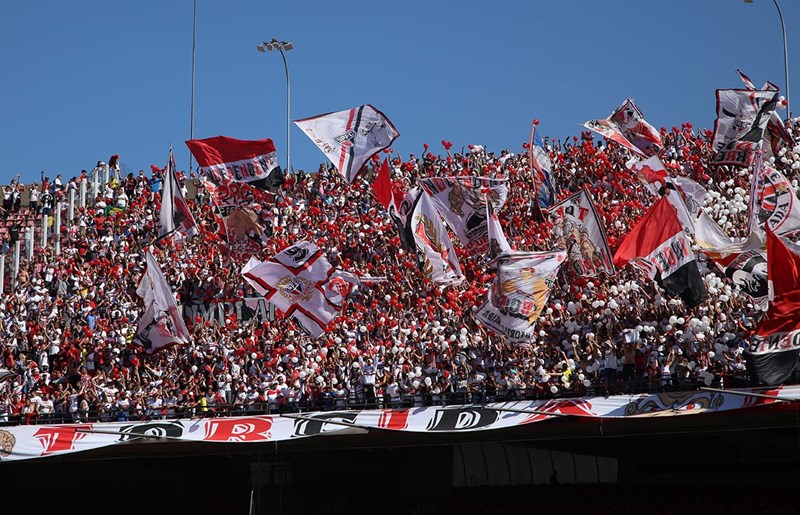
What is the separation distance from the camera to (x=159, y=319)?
29.5 meters

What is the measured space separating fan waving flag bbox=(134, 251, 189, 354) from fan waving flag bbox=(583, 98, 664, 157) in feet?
40.5

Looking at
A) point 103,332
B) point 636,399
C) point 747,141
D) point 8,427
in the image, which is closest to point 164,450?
point 8,427

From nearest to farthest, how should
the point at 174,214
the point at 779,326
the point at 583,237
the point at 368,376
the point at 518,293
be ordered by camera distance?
the point at 779,326 < the point at 518,293 < the point at 368,376 < the point at 583,237 < the point at 174,214

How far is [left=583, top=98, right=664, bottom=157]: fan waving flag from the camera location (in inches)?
1321

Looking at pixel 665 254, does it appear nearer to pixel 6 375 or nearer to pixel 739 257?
pixel 739 257

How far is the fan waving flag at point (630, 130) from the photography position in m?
33.6

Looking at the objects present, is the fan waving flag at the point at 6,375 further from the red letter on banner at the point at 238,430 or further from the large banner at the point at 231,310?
the red letter on banner at the point at 238,430

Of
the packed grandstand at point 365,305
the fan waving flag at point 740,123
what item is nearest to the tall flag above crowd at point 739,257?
the packed grandstand at point 365,305

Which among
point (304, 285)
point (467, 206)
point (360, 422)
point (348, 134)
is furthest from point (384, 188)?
point (360, 422)

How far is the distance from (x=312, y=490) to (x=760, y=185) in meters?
12.4

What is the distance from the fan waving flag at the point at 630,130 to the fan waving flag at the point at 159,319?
12332 millimetres

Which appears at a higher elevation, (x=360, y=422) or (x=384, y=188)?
(x=384, y=188)

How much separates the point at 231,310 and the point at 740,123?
14.2 metres

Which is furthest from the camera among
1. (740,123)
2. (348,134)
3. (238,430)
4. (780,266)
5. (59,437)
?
(740,123)
